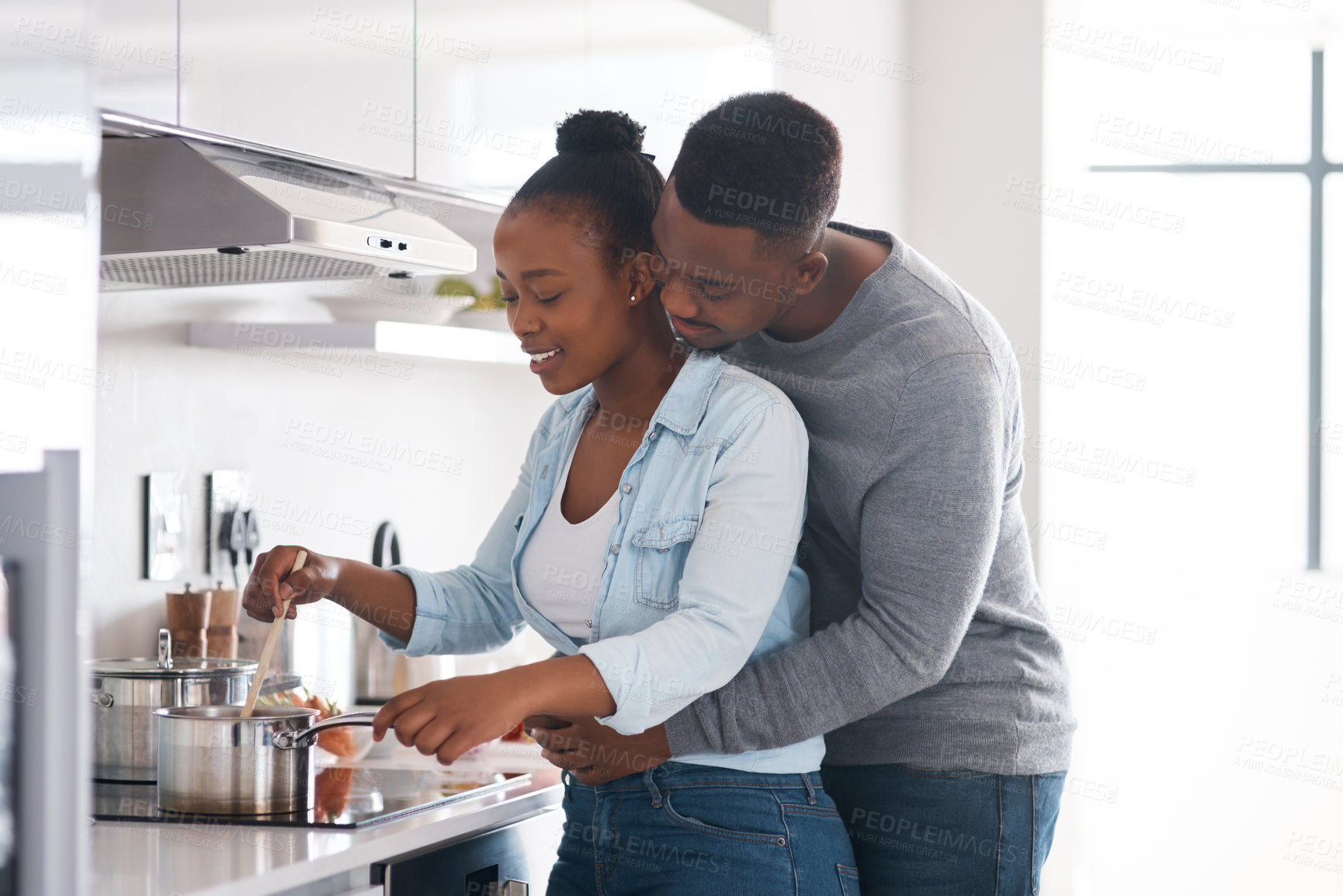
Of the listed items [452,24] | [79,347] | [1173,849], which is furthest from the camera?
[1173,849]

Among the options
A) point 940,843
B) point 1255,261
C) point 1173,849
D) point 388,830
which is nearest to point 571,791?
point 388,830

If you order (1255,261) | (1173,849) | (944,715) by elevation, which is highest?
(1255,261)

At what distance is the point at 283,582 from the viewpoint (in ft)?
4.60

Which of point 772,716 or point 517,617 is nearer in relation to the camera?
point 772,716

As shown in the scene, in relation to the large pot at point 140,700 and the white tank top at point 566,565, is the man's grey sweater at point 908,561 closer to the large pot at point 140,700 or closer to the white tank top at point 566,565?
the white tank top at point 566,565

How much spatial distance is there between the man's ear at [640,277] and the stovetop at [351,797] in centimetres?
65

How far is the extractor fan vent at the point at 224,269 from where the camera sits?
5.35 feet

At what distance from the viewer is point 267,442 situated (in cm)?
211

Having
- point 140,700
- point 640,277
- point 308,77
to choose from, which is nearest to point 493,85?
point 308,77

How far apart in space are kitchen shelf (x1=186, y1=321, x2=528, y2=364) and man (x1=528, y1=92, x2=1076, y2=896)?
0.63m

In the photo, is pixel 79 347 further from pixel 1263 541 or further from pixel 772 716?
pixel 1263 541

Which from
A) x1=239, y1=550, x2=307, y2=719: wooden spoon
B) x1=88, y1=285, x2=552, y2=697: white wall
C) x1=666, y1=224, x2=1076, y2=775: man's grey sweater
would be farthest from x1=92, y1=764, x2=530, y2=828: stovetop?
x1=666, y1=224, x2=1076, y2=775: man's grey sweater

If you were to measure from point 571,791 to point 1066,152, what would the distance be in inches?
101

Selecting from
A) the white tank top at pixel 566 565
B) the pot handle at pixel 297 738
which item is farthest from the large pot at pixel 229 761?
the white tank top at pixel 566 565
